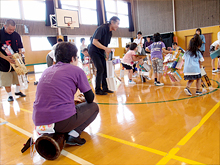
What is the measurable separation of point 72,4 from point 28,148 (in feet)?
40.2

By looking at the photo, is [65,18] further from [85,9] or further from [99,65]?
[99,65]

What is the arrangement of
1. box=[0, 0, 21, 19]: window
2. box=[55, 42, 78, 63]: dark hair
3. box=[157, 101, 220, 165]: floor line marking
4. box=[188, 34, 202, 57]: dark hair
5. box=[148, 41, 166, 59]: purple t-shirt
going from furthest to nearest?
box=[0, 0, 21, 19]: window < box=[148, 41, 166, 59]: purple t-shirt < box=[188, 34, 202, 57]: dark hair < box=[55, 42, 78, 63]: dark hair < box=[157, 101, 220, 165]: floor line marking

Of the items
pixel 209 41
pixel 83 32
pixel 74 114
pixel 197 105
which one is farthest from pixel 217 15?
pixel 74 114

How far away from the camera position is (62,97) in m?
1.42

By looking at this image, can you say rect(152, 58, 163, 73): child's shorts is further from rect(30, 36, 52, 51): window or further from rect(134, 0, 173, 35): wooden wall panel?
rect(134, 0, 173, 35): wooden wall panel

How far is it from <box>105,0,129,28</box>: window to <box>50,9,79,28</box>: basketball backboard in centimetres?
446

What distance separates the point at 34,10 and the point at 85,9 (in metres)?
3.70

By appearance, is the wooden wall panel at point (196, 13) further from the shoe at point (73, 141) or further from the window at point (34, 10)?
the shoe at point (73, 141)

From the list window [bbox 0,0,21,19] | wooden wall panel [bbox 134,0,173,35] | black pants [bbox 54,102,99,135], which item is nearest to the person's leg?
black pants [bbox 54,102,99,135]

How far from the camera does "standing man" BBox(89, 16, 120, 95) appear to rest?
3.29 metres

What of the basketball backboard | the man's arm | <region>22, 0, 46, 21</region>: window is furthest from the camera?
<region>22, 0, 46, 21</region>: window

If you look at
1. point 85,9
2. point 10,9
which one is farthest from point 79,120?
point 85,9

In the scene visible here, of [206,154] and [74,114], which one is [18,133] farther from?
[206,154]

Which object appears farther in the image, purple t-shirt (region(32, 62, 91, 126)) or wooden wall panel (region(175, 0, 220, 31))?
wooden wall panel (region(175, 0, 220, 31))
